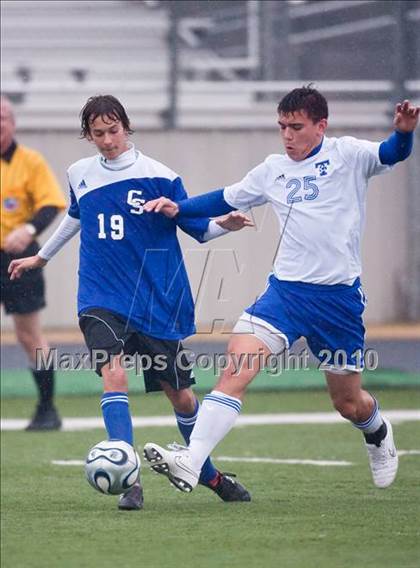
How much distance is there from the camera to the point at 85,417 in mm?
9867

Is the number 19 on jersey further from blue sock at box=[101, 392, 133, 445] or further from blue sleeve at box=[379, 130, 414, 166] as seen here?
blue sleeve at box=[379, 130, 414, 166]

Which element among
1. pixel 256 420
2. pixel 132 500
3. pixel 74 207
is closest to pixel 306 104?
pixel 74 207

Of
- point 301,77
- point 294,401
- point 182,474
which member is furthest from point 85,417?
point 182,474

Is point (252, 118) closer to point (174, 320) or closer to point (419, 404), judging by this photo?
point (419, 404)

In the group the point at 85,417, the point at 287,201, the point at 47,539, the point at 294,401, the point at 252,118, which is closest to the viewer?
the point at 47,539

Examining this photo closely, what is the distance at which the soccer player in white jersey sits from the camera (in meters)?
5.93

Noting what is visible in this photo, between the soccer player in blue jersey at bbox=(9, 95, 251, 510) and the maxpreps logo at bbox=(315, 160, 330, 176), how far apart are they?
0.39 meters

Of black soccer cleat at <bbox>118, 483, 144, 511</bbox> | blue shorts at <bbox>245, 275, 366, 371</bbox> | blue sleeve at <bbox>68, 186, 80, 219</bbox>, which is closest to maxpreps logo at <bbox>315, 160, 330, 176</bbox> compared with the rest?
blue shorts at <bbox>245, 275, 366, 371</bbox>

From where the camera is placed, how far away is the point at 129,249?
20.0ft

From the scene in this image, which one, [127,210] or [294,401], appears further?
[294,401]

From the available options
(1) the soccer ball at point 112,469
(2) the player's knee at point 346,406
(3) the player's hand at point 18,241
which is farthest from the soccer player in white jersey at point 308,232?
(3) the player's hand at point 18,241

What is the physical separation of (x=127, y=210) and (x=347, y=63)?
578 cm

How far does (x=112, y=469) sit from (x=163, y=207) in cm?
120

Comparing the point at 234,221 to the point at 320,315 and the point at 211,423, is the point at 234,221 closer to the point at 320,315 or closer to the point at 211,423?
the point at 320,315
